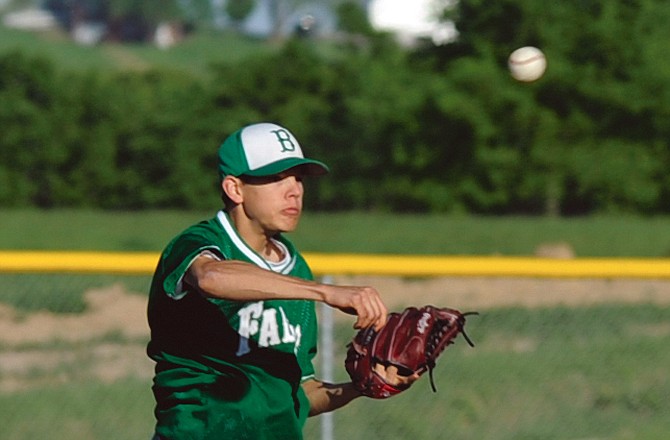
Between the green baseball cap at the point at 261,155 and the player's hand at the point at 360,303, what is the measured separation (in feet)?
1.95

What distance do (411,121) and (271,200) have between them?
21191mm

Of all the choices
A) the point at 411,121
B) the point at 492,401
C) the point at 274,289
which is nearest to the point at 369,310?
the point at 274,289

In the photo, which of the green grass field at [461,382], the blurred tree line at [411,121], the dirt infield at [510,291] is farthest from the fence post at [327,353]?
the blurred tree line at [411,121]

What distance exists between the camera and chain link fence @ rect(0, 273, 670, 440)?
22.8 ft

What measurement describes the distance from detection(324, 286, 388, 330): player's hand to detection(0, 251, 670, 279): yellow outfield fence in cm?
293

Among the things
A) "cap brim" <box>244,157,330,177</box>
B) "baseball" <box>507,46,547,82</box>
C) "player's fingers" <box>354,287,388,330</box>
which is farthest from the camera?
"baseball" <box>507,46,547,82</box>

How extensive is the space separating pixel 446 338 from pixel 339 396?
→ 51cm

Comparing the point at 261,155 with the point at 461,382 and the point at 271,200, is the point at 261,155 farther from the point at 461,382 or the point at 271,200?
the point at 461,382

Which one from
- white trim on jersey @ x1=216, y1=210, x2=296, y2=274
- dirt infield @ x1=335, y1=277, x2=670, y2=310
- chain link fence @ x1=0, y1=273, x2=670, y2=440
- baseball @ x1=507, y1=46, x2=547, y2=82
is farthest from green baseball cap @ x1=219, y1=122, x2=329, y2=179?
baseball @ x1=507, y1=46, x2=547, y2=82

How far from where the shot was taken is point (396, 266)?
20.9 feet

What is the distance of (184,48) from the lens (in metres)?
58.6

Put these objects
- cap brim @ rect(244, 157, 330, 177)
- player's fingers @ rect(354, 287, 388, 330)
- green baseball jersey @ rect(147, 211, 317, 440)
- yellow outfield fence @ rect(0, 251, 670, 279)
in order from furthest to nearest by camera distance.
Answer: yellow outfield fence @ rect(0, 251, 670, 279) < green baseball jersey @ rect(147, 211, 317, 440) < cap brim @ rect(244, 157, 330, 177) < player's fingers @ rect(354, 287, 388, 330)

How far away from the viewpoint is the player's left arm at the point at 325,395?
4.42 meters

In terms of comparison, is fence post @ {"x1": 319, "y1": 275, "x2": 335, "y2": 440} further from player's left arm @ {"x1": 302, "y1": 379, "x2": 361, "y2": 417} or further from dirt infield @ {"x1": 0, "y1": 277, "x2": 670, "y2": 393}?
player's left arm @ {"x1": 302, "y1": 379, "x2": 361, "y2": 417}
